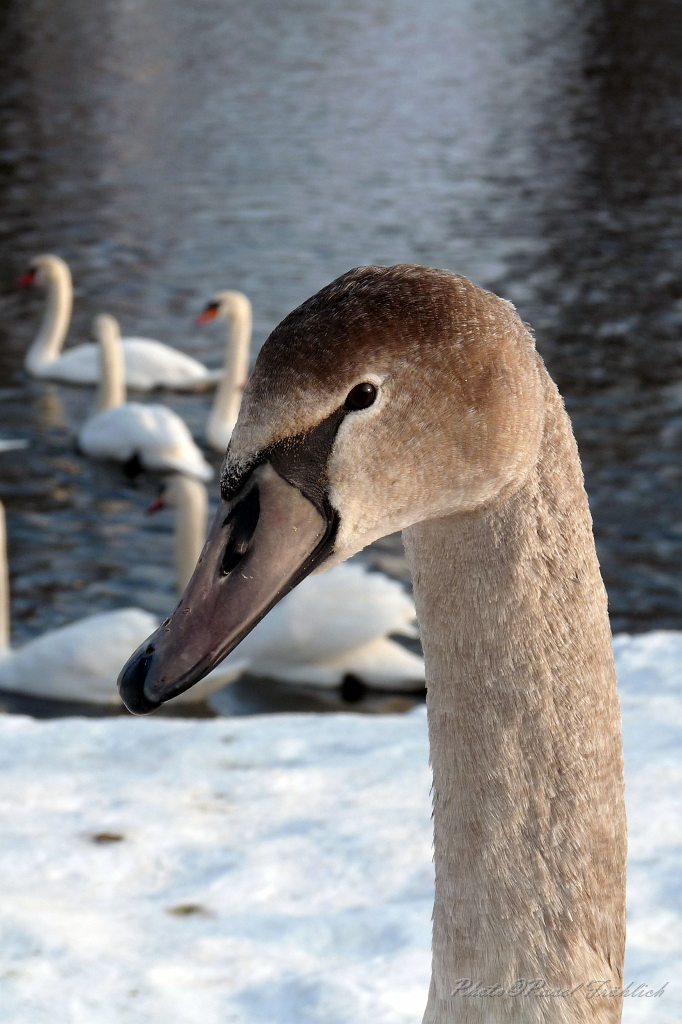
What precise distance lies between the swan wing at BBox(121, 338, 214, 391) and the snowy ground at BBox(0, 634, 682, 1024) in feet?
27.0

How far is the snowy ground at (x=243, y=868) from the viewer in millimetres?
2775

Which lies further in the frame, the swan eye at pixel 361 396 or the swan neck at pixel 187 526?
the swan neck at pixel 187 526

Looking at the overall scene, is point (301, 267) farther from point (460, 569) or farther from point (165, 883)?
point (460, 569)

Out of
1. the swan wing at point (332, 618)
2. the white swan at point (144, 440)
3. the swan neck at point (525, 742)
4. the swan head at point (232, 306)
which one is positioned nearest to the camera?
the swan neck at point (525, 742)

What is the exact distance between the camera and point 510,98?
25375 mm

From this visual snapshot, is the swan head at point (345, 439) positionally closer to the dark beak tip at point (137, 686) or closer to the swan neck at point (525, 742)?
the dark beak tip at point (137, 686)

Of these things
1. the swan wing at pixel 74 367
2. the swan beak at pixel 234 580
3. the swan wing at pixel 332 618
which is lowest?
the swan wing at pixel 332 618

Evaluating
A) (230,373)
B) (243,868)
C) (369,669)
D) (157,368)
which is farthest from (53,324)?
(243,868)

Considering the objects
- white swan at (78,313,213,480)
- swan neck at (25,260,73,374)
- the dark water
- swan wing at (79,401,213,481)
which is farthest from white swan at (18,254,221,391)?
swan wing at (79,401,213,481)

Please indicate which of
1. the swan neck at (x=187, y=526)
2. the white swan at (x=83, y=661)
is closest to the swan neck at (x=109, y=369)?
the swan neck at (x=187, y=526)

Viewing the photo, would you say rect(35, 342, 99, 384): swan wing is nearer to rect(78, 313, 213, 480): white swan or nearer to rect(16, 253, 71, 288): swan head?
rect(16, 253, 71, 288): swan head

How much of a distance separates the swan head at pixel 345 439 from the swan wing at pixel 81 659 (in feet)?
18.4

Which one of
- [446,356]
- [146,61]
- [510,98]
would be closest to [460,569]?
[446,356]

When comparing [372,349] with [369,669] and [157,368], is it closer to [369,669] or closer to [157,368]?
[369,669]
